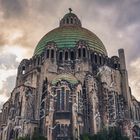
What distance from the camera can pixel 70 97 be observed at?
128 feet

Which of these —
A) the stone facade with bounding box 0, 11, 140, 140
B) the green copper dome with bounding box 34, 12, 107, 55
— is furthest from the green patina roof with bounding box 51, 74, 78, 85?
the green copper dome with bounding box 34, 12, 107, 55

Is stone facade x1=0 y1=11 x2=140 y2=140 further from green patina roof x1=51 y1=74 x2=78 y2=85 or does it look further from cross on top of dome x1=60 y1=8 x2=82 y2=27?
cross on top of dome x1=60 y1=8 x2=82 y2=27

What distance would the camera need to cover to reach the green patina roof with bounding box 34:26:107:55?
50703 mm

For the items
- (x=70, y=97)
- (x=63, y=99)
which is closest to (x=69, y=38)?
(x=70, y=97)

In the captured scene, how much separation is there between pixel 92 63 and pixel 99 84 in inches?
217

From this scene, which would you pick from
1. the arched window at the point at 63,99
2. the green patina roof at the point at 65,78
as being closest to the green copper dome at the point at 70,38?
the green patina roof at the point at 65,78

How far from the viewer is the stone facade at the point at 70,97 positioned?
37.9 metres

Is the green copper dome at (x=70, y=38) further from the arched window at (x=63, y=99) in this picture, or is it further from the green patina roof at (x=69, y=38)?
the arched window at (x=63, y=99)

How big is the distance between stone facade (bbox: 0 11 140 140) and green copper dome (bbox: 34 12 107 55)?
4.50ft

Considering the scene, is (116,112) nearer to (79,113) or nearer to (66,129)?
(79,113)

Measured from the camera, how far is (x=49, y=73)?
146ft

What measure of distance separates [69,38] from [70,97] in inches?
591

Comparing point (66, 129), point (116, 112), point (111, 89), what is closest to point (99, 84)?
point (111, 89)

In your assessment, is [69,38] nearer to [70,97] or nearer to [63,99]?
[70,97]
